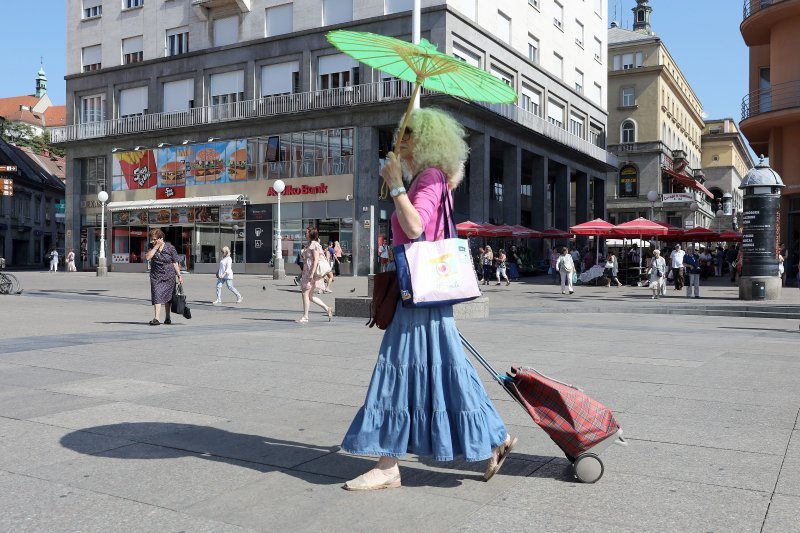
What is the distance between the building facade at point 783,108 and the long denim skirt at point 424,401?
28.8 m

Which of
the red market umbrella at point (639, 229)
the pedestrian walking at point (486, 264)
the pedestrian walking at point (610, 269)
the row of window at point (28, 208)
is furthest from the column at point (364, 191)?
the row of window at point (28, 208)

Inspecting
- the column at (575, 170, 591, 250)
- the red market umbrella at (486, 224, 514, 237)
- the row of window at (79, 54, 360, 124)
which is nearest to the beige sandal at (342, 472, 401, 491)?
the red market umbrella at (486, 224, 514, 237)

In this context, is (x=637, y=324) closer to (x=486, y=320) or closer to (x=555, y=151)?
(x=486, y=320)

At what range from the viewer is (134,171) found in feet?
140

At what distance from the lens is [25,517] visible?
3.12m

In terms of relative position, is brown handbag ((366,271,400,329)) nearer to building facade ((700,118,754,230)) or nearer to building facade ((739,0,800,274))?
building facade ((739,0,800,274))

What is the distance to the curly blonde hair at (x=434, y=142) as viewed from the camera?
12.1 feet

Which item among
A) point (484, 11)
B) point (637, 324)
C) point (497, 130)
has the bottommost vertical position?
point (637, 324)

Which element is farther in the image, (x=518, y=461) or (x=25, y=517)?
(x=518, y=461)

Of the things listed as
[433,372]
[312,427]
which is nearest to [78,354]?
[312,427]

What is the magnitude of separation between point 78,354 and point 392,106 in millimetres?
26602

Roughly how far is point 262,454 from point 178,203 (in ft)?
126

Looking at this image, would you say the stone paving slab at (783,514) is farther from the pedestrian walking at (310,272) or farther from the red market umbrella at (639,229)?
the red market umbrella at (639,229)

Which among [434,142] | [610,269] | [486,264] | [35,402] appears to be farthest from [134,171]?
[434,142]
